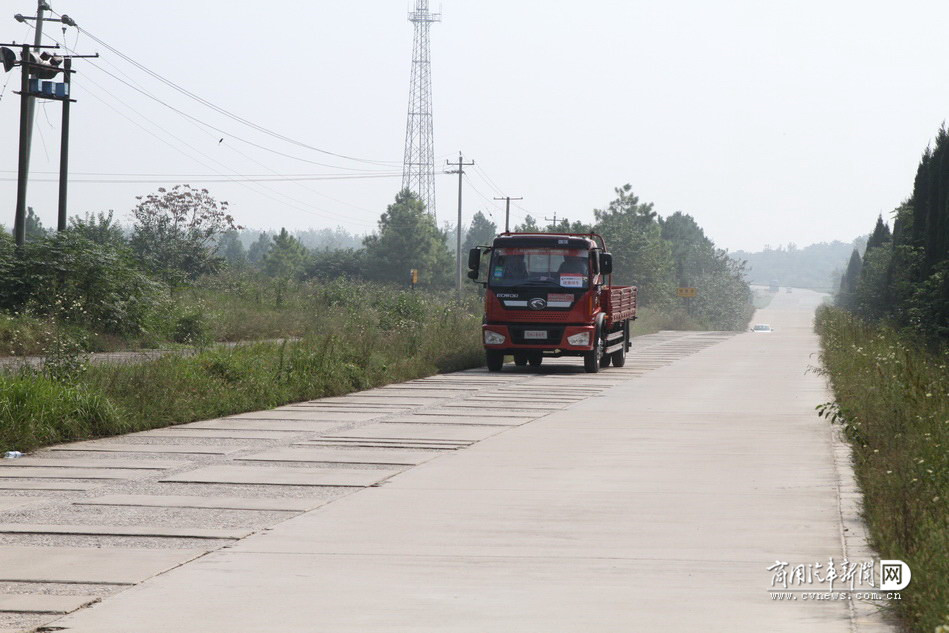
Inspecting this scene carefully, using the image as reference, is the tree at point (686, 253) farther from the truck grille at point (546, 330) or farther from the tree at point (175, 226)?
the truck grille at point (546, 330)

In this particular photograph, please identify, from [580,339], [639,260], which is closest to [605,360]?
[580,339]

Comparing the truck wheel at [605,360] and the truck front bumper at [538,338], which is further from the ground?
the truck front bumper at [538,338]

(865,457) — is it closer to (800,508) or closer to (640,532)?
(800,508)

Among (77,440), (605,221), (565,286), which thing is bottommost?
(77,440)

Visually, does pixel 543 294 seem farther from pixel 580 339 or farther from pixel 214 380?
pixel 214 380

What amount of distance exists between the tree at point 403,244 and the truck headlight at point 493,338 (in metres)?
93.1

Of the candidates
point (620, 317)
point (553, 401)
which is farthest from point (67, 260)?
point (553, 401)

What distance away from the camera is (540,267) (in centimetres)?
2684

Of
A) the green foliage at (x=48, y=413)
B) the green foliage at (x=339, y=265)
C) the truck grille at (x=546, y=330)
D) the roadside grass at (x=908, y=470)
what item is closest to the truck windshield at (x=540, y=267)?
the truck grille at (x=546, y=330)

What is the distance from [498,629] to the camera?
6.06 m

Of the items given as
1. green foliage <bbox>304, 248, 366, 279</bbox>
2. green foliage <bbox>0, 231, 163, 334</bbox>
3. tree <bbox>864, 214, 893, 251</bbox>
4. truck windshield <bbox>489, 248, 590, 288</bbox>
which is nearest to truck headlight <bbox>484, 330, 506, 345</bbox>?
truck windshield <bbox>489, 248, 590, 288</bbox>

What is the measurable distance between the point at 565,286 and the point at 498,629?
67.7ft

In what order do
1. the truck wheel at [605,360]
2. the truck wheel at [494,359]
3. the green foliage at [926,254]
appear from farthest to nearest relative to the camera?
the truck wheel at [605,360]
the truck wheel at [494,359]
the green foliage at [926,254]

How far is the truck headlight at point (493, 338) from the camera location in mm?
26875
